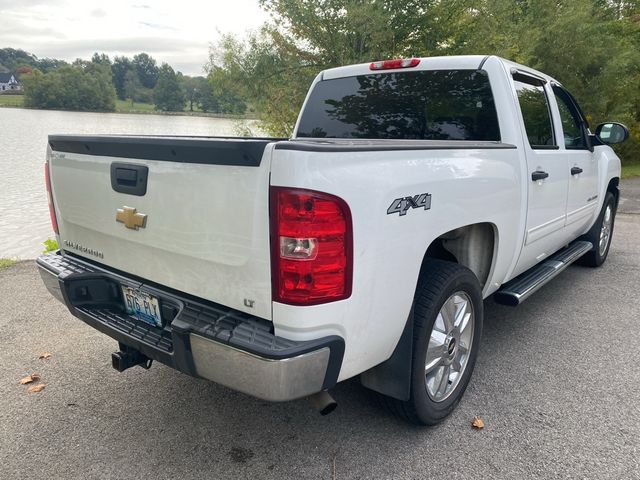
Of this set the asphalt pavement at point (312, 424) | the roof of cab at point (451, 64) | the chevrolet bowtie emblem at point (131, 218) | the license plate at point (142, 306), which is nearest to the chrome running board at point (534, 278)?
the asphalt pavement at point (312, 424)

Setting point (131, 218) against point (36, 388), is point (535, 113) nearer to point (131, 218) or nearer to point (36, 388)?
point (131, 218)

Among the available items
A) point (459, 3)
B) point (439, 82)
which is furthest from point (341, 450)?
point (459, 3)

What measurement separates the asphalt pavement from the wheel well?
0.77m

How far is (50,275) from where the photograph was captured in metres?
2.76

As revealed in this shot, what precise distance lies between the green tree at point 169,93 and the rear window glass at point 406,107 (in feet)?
123

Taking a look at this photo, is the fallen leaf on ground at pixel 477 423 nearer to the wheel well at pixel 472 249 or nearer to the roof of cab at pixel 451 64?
the wheel well at pixel 472 249

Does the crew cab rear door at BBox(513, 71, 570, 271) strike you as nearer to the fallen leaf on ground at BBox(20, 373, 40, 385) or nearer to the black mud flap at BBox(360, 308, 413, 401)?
the black mud flap at BBox(360, 308, 413, 401)

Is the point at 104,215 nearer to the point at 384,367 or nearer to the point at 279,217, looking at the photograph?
the point at 279,217

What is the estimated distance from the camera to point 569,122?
4496 mm

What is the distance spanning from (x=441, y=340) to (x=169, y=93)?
43.7 meters

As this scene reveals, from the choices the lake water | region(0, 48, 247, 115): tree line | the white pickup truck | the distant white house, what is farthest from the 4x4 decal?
the distant white house

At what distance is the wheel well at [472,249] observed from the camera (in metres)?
2.93

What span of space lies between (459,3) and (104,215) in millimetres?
9924

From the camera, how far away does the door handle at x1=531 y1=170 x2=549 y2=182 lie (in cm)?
323
